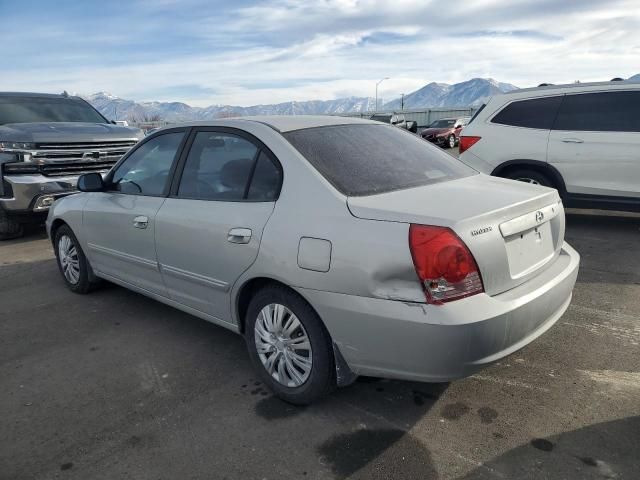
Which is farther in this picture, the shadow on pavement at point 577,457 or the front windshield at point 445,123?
the front windshield at point 445,123

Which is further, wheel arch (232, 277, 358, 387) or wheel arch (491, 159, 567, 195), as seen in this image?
wheel arch (491, 159, 567, 195)

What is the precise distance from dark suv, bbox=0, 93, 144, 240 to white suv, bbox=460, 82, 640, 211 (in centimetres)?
549

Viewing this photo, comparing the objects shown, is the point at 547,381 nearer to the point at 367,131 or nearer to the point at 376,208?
the point at 376,208

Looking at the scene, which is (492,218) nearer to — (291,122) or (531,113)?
(291,122)

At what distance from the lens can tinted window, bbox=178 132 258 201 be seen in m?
3.12

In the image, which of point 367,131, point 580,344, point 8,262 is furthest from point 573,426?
point 8,262

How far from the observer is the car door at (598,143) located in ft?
20.0

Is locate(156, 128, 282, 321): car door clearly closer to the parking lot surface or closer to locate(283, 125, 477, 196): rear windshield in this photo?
locate(283, 125, 477, 196): rear windshield

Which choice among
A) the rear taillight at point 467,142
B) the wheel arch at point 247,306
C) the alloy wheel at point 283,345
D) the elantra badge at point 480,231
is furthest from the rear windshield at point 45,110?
the elantra badge at point 480,231

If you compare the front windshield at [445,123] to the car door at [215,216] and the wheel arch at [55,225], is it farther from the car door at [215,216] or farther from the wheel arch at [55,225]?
the car door at [215,216]

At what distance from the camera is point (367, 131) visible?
3.43m

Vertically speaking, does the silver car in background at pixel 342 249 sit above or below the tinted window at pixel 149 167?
below

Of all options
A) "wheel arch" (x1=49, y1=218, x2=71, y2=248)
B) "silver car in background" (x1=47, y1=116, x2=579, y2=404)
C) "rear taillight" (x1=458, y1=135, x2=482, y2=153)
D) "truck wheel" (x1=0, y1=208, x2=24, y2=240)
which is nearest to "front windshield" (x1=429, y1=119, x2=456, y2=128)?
"rear taillight" (x1=458, y1=135, x2=482, y2=153)

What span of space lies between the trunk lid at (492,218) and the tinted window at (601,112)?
4.04m
